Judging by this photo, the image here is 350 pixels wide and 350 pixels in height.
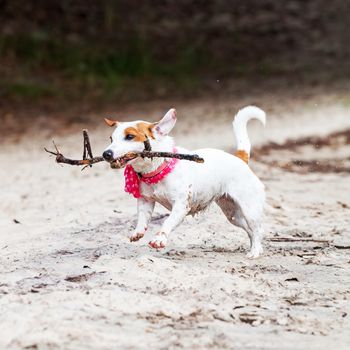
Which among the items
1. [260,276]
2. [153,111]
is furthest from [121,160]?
[153,111]

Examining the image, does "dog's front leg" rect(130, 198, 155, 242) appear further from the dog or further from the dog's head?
the dog's head

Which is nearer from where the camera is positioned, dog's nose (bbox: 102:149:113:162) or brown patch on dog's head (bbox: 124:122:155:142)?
dog's nose (bbox: 102:149:113:162)

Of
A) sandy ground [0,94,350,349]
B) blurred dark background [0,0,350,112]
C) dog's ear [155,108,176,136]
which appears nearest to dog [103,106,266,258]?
dog's ear [155,108,176,136]

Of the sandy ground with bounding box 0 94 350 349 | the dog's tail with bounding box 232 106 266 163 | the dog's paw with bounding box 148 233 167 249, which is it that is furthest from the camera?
the dog's tail with bounding box 232 106 266 163

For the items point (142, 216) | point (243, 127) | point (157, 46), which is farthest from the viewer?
point (157, 46)

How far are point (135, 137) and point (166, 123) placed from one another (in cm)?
21

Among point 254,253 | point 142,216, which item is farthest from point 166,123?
point 254,253

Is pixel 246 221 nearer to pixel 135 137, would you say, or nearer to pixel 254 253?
pixel 254 253

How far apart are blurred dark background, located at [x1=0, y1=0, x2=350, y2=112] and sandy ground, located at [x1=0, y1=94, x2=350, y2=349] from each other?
6.93 metres

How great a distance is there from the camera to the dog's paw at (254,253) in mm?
5414

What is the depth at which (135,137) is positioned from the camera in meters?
4.86

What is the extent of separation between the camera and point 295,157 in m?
10.0

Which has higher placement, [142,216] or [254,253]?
[142,216]

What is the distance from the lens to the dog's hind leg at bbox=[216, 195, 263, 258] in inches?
213
